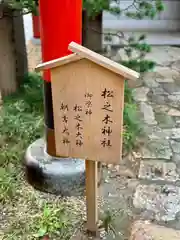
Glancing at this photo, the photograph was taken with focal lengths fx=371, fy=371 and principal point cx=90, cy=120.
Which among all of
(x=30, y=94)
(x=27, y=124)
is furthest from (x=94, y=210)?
(x=30, y=94)

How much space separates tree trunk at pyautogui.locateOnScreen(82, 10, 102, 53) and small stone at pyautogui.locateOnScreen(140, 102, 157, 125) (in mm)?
1231

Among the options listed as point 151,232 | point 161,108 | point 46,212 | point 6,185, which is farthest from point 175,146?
point 6,185

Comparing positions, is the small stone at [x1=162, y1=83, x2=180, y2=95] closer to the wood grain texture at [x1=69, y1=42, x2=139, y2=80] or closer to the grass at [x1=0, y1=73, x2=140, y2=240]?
the grass at [x1=0, y1=73, x2=140, y2=240]

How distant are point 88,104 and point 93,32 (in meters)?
3.36

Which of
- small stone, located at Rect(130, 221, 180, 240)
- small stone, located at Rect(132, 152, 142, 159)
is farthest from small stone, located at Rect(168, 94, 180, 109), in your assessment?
small stone, located at Rect(130, 221, 180, 240)

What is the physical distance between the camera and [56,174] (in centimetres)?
327

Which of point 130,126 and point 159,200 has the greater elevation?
point 130,126

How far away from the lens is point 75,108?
2400mm

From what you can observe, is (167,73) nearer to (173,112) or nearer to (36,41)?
(173,112)

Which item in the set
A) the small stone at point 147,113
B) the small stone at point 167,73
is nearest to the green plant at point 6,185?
the small stone at point 147,113

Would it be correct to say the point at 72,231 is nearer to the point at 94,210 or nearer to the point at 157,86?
the point at 94,210

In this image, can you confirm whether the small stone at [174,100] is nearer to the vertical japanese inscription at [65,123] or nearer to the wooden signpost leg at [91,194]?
the wooden signpost leg at [91,194]

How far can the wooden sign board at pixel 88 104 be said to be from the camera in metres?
2.23

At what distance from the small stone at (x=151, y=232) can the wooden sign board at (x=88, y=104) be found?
718mm
